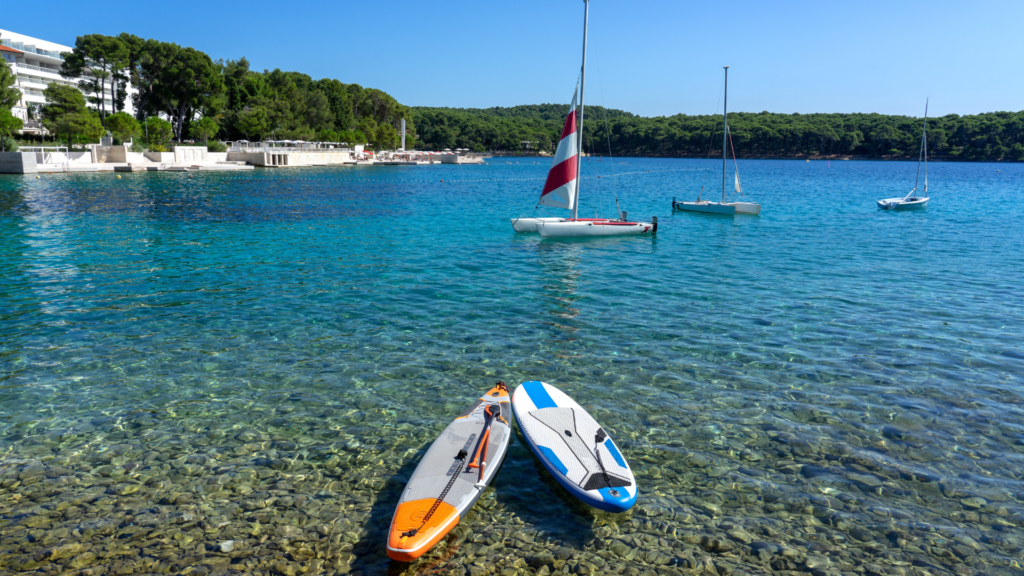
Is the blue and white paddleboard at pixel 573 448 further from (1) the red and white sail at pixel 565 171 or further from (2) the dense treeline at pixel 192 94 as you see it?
(2) the dense treeline at pixel 192 94

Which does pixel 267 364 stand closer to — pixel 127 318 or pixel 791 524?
pixel 127 318

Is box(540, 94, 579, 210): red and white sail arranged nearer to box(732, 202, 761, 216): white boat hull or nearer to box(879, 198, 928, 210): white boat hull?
box(732, 202, 761, 216): white boat hull

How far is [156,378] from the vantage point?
11898 mm

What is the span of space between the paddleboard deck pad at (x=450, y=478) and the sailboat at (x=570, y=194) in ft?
73.5

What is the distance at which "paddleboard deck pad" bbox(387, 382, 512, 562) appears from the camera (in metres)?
6.82

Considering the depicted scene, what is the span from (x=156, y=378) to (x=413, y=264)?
13543 mm

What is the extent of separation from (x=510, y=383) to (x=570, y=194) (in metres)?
21.6

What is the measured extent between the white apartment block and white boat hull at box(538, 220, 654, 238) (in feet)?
340

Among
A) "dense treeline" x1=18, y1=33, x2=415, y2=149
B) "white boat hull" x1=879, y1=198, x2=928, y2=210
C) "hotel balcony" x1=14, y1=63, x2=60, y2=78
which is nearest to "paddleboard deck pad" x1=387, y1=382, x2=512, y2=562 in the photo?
"white boat hull" x1=879, y1=198, x2=928, y2=210

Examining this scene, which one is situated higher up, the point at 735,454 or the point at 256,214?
the point at 256,214

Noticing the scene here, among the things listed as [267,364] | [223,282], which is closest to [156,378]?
[267,364]

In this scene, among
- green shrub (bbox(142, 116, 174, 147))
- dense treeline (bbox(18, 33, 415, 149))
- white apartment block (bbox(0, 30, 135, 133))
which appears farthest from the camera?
white apartment block (bbox(0, 30, 135, 133))

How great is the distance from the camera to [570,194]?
32.2m

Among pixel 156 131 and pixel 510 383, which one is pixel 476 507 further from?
pixel 156 131
